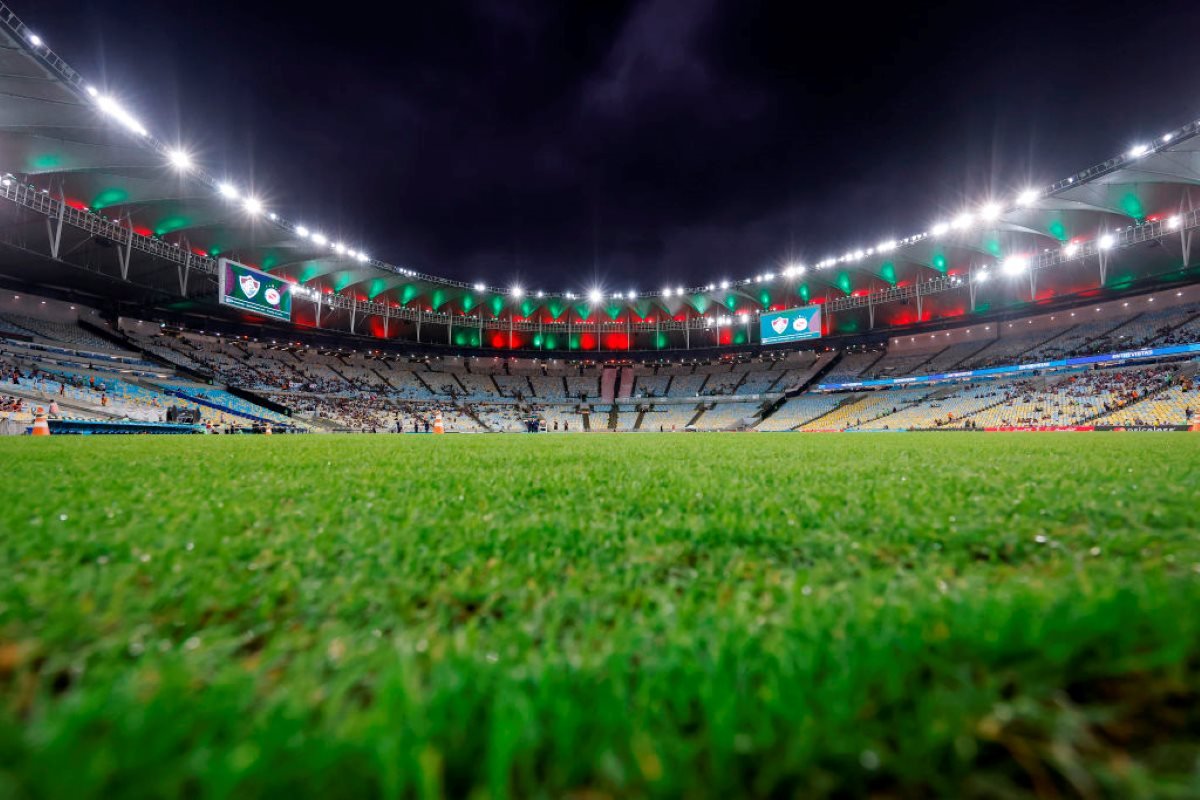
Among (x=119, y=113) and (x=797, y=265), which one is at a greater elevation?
(x=797, y=265)

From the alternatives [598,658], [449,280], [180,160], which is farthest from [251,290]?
[598,658]

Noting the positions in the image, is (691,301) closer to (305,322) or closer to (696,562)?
(305,322)

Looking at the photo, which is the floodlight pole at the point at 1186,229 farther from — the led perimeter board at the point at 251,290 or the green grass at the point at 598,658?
the led perimeter board at the point at 251,290

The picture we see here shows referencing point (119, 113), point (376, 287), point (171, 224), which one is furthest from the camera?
point (376, 287)

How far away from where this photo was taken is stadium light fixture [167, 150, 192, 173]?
77.2 ft

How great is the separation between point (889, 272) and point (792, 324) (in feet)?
28.7

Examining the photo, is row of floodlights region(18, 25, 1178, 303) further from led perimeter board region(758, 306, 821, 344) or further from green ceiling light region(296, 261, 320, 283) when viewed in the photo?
led perimeter board region(758, 306, 821, 344)

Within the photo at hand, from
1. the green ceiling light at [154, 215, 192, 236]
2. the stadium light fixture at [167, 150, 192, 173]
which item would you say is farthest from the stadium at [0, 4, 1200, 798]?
the green ceiling light at [154, 215, 192, 236]

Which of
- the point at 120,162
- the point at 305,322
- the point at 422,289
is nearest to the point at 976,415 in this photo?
the point at 422,289

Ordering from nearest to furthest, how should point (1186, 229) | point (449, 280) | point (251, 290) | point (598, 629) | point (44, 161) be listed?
point (598, 629) < point (44, 161) < point (1186, 229) < point (251, 290) < point (449, 280)

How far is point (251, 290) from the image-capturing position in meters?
29.2

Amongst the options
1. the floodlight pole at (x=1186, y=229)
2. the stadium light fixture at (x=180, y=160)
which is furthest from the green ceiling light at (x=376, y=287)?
the floodlight pole at (x=1186, y=229)

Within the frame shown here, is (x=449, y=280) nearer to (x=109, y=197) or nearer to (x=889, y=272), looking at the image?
(x=109, y=197)

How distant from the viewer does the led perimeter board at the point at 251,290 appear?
27.7 m
